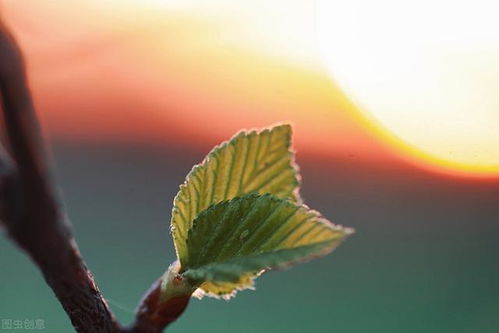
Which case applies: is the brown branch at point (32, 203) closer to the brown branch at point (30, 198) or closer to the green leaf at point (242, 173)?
the brown branch at point (30, 198)

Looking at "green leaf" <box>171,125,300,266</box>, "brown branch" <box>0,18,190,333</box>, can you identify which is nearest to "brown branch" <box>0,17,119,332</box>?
"brown branch" <box>0,18,190,333</box>

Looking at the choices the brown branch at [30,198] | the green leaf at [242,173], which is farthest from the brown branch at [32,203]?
the green leaf at [242,173]

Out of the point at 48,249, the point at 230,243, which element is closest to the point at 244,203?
the point at 230,243

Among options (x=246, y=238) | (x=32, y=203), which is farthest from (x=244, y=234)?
(x=32, y=203)

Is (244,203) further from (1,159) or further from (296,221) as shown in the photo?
(1,159)

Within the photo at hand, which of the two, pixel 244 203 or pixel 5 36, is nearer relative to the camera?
pixel 5 36

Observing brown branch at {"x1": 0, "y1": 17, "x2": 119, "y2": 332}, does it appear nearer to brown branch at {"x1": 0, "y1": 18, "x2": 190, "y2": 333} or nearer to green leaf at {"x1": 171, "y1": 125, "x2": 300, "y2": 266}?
brown branch at {"x1": 0, "y1": 18, "x2": 190, "y2": 333}
